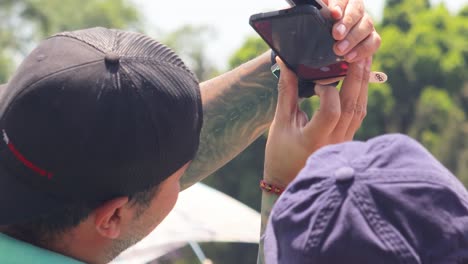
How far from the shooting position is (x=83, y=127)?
195cm

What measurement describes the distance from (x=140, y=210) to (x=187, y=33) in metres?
51.7

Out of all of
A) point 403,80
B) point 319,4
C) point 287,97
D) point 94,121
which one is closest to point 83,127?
point 94,121

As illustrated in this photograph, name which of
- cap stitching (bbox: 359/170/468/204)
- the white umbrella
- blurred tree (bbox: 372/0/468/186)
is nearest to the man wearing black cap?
cap stitching (bbox: 359/170/468/204)

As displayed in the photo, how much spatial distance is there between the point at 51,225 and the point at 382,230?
2.76 ft

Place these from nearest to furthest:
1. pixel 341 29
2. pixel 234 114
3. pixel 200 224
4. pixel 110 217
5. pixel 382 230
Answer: pixel 382 230 < pixel 110 217 < pixel 341 29 < pixel 234 114 < pixel 200 224

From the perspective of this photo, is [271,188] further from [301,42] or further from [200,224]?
[200,224]

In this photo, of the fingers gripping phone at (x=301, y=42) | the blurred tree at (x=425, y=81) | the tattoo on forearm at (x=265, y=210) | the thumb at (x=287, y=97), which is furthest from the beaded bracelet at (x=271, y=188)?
the blurred tree at (x=425, y=81)

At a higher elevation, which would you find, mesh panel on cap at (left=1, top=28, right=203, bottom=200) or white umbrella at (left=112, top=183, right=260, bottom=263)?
mesh panel on cap at (left=1, top=28, right=203, bottom=200)

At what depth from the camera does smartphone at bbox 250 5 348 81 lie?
227cm

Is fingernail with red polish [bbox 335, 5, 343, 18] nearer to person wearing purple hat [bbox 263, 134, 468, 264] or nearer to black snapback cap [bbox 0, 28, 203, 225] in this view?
black snapback cap [bbox 0, 28, 203, 225]

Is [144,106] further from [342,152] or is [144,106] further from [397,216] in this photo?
[397,216]

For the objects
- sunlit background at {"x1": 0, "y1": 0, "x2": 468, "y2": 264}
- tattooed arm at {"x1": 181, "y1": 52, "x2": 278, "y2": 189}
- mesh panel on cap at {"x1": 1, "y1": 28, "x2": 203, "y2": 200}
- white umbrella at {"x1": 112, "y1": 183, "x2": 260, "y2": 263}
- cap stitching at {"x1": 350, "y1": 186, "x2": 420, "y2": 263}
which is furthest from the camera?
sunlit background at {"x1": 0, "y1": 0, "x2": 468, "y2": 264}

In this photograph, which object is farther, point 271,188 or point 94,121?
point 271,188

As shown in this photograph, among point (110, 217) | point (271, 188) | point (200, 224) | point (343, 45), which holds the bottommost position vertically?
point (200, 224)
